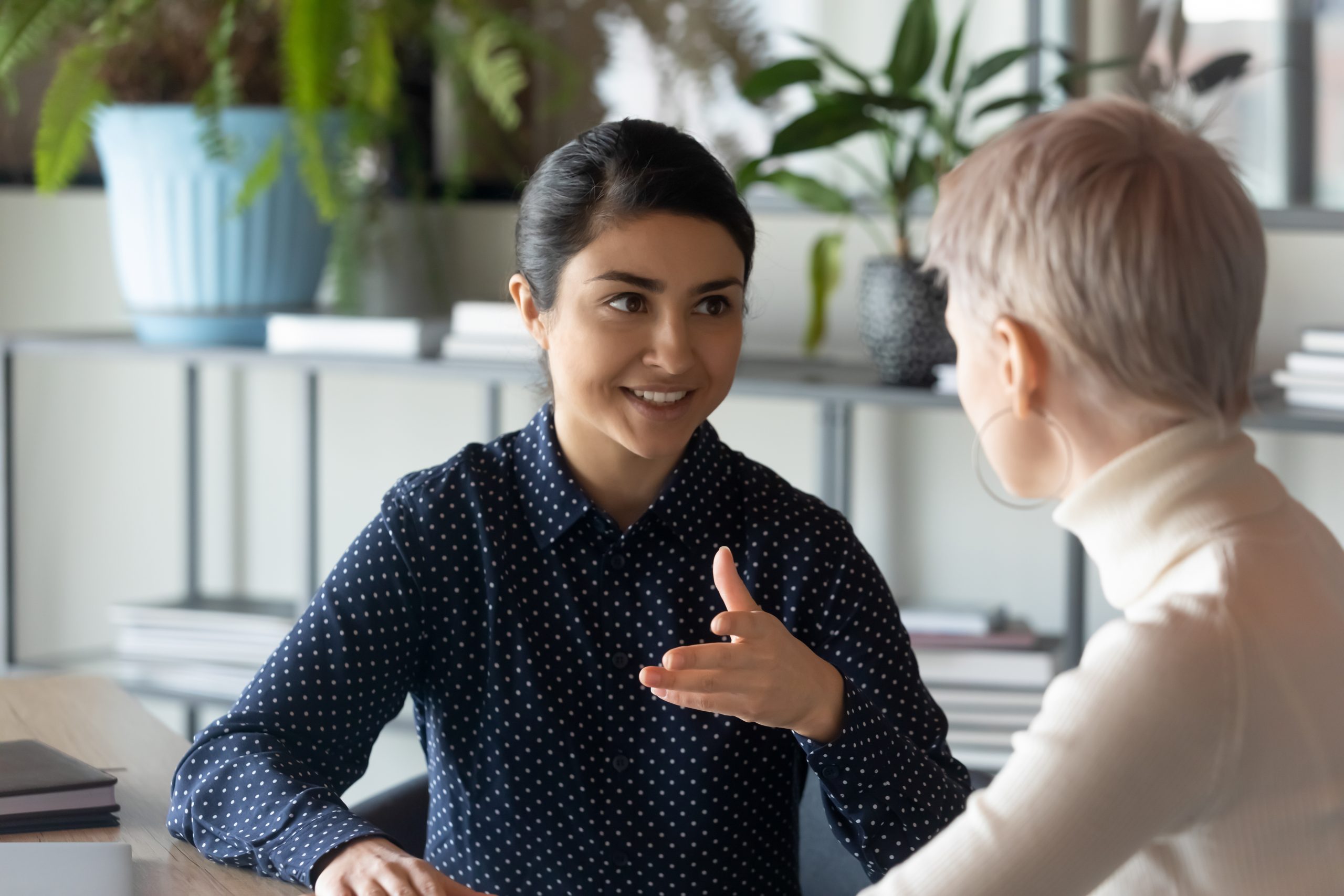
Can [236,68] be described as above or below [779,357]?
above

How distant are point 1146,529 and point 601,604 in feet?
2.03

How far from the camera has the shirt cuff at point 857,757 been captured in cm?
112

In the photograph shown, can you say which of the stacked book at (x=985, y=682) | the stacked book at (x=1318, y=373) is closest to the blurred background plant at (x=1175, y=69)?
the stacked book at (x=1318, y=373)

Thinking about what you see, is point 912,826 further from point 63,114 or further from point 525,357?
point 63,114

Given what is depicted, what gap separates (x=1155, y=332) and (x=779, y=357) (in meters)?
1.69

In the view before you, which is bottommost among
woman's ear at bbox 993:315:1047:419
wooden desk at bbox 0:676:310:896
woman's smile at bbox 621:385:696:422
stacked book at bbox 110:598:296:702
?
stacked book at bbox 110:598:296:702

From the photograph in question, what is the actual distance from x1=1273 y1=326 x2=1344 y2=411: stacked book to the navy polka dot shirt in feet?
2.58

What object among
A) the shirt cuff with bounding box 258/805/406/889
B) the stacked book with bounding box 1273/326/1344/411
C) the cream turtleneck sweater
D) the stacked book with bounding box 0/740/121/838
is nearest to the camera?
the cream turtleneck sweater

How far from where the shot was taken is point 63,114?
2.33 metres

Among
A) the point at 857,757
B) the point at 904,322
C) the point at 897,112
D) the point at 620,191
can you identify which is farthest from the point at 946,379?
the point at 857,757

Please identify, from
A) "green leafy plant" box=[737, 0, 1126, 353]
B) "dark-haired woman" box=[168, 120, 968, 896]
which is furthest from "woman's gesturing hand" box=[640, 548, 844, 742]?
"green leafy plant" box=[737, 0, 1126, 353]

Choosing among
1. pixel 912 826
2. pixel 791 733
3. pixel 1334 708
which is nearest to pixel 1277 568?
pixel 1334 708

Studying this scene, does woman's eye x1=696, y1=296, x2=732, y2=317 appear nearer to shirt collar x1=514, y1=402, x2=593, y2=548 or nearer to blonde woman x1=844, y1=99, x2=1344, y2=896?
shirt collar x1=514, y1=402, x2=593, y2=548

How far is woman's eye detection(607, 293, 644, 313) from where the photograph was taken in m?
1.29
